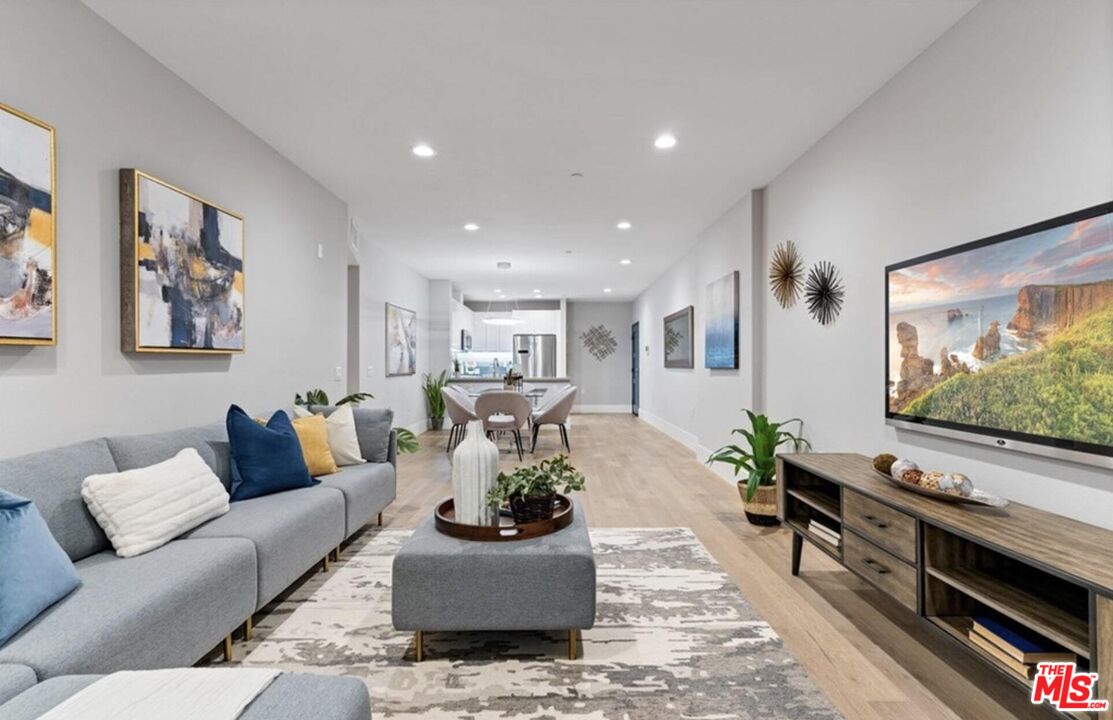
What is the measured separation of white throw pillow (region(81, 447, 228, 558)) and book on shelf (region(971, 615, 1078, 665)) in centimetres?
295

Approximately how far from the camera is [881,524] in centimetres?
218

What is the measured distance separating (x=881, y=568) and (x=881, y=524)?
18 cm

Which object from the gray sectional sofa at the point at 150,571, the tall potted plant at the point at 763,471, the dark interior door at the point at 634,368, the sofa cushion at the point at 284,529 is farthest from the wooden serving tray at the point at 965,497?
the dark interior door at the point at 634,368

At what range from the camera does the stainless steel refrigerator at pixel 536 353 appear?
12156 mm

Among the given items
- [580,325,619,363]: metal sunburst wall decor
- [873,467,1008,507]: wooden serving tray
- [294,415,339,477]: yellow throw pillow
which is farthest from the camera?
[580,325,619,363]: metal sunburst wall decor

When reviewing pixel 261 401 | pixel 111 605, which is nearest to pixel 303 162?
pixel 261 401

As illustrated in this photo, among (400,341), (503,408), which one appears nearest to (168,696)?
(503,408)

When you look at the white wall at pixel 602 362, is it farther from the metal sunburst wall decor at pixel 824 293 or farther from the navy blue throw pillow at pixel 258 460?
the navy blue throw pillow at pixel 258 460

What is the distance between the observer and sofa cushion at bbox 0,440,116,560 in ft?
5.96

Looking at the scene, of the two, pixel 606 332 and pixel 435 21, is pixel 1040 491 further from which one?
pixel 606 332

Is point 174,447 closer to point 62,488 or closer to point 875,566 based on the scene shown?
point 62,488

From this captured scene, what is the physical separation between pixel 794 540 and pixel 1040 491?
4.02 feet

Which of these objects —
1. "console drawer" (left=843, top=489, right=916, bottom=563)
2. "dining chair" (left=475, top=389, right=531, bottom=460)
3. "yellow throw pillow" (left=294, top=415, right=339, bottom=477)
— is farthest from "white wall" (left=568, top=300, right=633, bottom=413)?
"console drawer" (left=843, top=489, right=916, bottom=563)

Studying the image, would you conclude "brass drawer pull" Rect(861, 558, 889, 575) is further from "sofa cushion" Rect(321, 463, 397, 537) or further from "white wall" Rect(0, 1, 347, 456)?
"white wall" Rect(0, 1, 347, 456)
